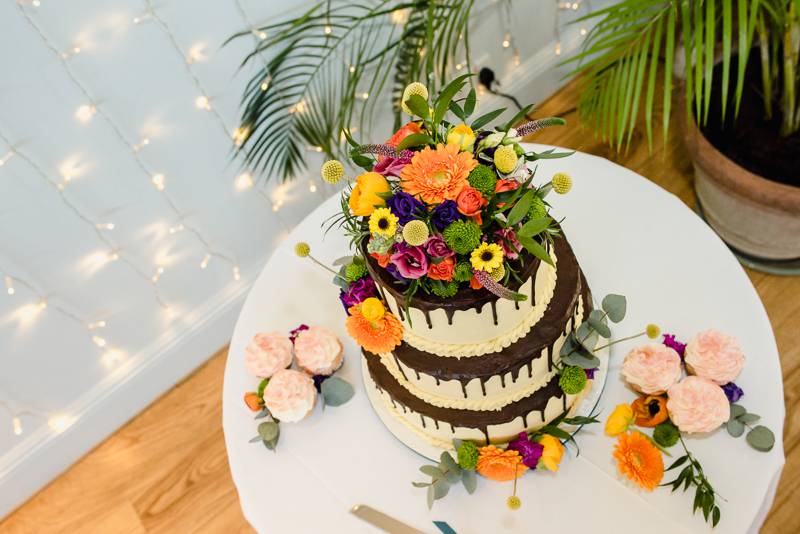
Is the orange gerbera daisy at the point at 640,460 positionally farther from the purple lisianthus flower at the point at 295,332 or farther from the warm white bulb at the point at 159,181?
the warm white bulb at the point at 159,181

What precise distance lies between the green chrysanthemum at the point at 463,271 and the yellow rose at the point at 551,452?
1.37 feet

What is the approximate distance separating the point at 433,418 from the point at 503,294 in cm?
39

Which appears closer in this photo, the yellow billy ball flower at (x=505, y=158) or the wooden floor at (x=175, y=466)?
the yellow billy ball flower at (x=505, y=158)

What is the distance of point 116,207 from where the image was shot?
5.97 ft

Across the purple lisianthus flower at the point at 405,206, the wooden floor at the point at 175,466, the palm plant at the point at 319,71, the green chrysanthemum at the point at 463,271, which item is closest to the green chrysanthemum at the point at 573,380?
the green chrysanthemum at the point at 463,271

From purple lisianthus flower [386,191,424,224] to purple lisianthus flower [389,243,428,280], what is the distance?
4cm

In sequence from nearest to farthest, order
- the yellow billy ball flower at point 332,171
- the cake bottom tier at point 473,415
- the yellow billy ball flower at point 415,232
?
the yellow billy ball flower at point 415,232
the yellow billy ball flower at point 332,171
the cake bottom tier at point 473,415

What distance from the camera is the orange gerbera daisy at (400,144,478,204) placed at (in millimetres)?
909

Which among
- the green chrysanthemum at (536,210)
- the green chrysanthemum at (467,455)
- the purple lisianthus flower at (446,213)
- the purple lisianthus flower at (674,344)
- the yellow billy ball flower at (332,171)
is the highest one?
the yellow billy ball flower at (332,171)

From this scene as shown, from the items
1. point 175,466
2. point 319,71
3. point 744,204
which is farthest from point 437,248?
point 175,466

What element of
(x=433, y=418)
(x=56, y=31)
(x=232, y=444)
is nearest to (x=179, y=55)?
(x=56, y=31)

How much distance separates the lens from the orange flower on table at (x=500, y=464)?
1.20m

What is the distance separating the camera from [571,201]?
5.31 ft

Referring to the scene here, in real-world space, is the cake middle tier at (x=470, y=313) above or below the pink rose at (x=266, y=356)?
above
